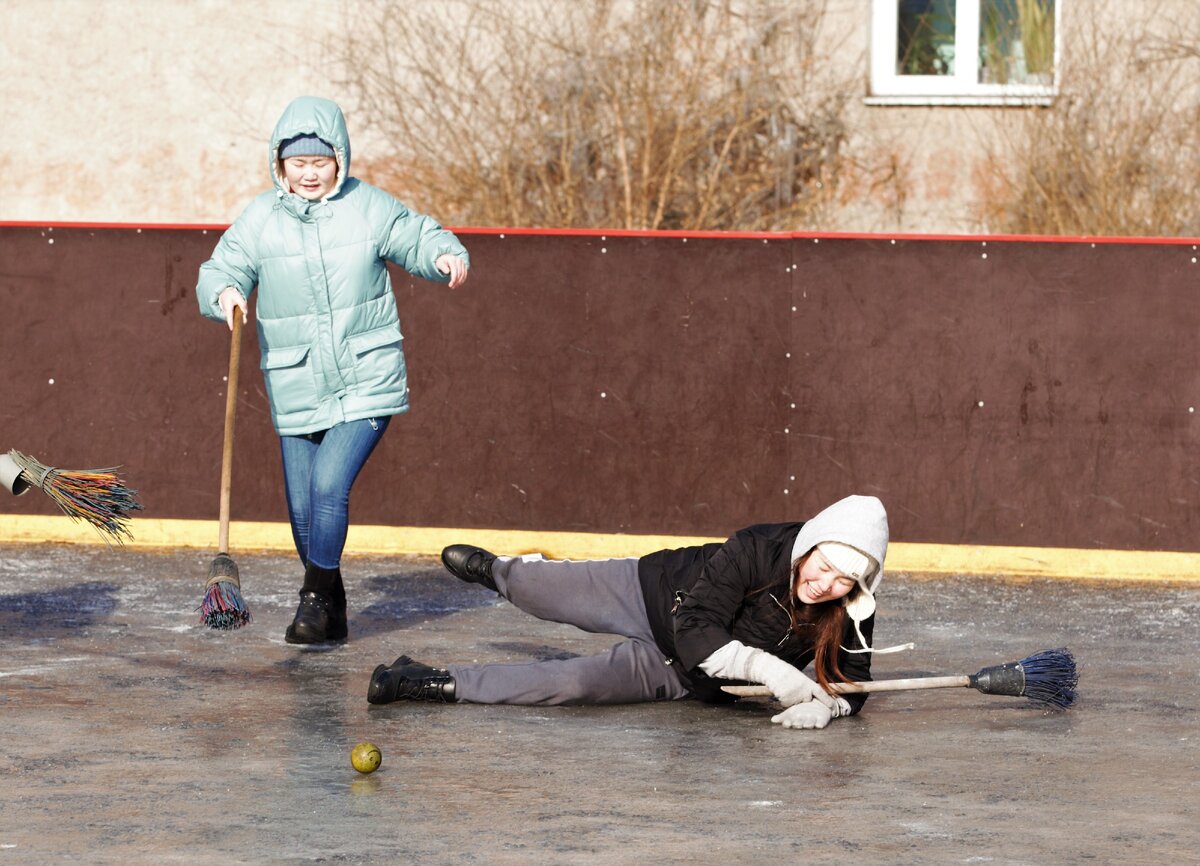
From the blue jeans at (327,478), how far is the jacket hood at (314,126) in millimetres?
883

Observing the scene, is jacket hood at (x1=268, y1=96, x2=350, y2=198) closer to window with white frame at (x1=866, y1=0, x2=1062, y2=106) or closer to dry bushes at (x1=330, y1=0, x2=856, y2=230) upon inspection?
dry bushes at (x1=330, y1=0, x2=856, y2=230)

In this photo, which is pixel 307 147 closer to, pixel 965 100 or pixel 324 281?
pixel 324 281

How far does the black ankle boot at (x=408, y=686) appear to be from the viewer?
654cm

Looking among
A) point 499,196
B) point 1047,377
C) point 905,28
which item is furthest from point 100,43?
point 1047,377

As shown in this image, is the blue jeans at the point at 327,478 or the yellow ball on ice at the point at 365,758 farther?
the blue jeans at the point at 327,478

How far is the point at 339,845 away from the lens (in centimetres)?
490

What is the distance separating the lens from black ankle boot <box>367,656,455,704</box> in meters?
6.54

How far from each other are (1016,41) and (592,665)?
8578mm

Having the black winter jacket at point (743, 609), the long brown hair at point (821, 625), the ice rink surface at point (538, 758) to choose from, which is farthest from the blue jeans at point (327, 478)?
the long brown hair at point (821, 625)

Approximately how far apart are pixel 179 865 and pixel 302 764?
41.3 inches

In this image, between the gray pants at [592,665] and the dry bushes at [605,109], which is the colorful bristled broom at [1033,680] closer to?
the gray pants at [592,665]

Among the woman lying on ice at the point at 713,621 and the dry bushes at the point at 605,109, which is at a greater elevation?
the dry bushes at the point at 605,109

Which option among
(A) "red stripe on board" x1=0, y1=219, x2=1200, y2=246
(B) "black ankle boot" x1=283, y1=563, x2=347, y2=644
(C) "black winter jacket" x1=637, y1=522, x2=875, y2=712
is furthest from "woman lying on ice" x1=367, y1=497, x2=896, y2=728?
(A) "red stripe on board" x1=0, y1=219, x2=1200, y2=246

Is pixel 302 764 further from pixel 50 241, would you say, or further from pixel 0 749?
pixel 50 241
